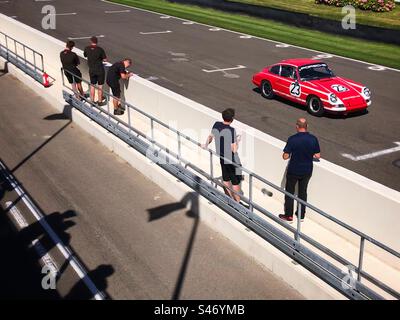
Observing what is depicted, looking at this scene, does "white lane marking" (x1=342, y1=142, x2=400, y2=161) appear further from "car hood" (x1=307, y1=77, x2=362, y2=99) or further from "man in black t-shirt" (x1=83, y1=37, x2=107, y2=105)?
"man in black t-shirt" (x1=83, y1=37, x2=107, y2=105)

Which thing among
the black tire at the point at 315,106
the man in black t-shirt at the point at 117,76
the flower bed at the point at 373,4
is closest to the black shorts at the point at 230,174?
the man in black t-shirt at the point at 117,76

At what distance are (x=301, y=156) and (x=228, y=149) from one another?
139 centimetres

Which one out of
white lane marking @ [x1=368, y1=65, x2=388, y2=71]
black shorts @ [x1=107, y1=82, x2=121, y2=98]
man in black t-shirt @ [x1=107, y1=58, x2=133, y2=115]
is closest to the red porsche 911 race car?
man in black t-shirt @ [x1=107, y1=58, x2=133, y2=115]

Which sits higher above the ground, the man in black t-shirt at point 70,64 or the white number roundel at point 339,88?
the man in black t-shirt at point 70,64

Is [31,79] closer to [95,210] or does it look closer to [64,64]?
[64,64]

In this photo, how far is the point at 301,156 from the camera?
880 cm

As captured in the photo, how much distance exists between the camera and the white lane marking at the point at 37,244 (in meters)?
8.57

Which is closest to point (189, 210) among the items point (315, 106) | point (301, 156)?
point (301, 156)

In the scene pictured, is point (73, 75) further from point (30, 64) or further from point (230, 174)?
point (230, 174)

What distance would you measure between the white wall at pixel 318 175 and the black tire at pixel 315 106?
4.95 m

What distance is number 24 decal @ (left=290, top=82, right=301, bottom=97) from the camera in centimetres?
1655

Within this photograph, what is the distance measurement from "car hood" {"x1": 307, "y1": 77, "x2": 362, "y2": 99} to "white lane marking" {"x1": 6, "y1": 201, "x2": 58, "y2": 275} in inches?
387

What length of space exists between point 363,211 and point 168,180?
4304 millimetres

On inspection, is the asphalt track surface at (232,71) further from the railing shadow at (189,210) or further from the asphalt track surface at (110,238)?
the railing shadow at (189,210)
